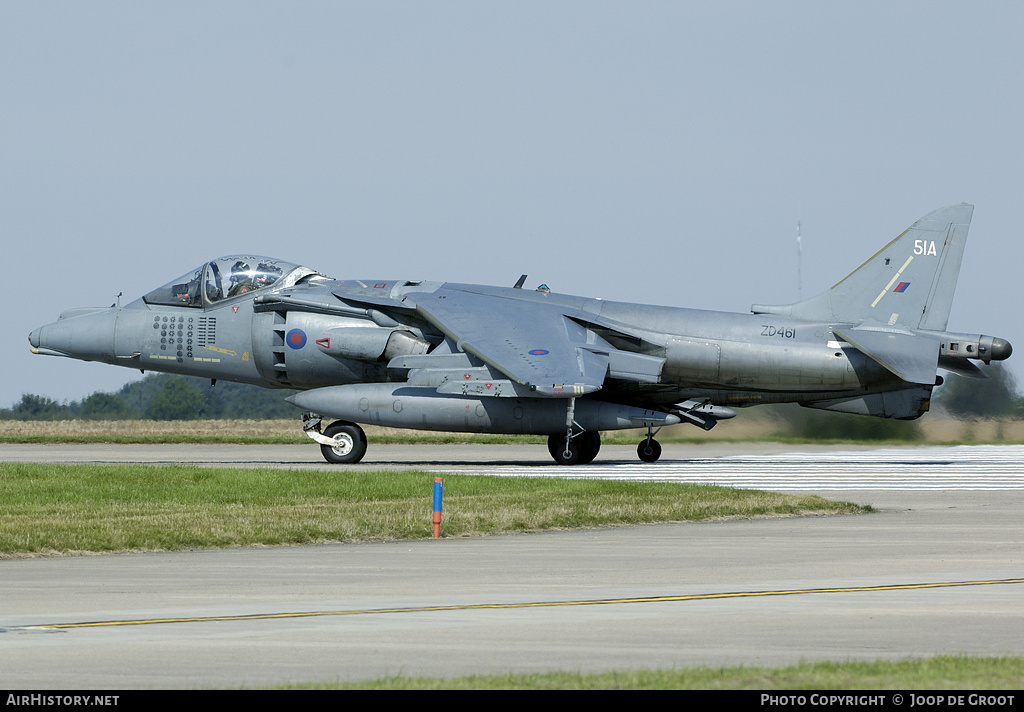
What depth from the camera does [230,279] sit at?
28.5m

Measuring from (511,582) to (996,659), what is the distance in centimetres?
484

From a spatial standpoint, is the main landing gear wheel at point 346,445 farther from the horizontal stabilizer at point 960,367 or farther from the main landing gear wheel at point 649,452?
the horizontal stabilizer at point 960,367

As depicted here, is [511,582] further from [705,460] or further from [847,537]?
[705,460]

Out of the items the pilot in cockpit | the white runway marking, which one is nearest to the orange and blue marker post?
the white runway marking

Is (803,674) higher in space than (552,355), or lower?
lower

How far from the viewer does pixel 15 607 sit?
9555mm

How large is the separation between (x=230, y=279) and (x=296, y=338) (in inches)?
81.1

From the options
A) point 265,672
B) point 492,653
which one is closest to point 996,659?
point 492,653

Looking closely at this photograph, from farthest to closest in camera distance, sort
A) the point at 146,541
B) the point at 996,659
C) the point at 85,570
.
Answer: the point at 146,541 < the point at 85,570 < the point at 996,659

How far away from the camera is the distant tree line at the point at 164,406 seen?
2153 inches

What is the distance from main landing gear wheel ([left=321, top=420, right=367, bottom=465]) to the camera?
2772 centimetres

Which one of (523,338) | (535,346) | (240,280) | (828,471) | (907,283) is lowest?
(828,471)

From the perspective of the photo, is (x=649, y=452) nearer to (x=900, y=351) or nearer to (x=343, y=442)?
(x=900, y=351)

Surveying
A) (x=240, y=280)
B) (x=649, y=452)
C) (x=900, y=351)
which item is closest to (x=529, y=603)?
(x=900, y=351)
